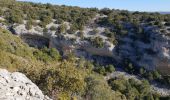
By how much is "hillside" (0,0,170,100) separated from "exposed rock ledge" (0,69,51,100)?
34.2 m

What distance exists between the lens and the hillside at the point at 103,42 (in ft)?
216

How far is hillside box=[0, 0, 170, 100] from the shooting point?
6594cm

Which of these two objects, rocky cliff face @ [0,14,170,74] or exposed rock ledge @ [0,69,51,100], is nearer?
exposed rock ledge @ [0,69,51,100]

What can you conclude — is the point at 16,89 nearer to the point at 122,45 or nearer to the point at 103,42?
the point at 103,42

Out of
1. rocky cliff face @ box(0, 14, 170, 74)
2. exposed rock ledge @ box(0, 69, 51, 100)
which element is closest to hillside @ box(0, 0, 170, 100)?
rocky cliff face @ box(0, 14, 170, 74)

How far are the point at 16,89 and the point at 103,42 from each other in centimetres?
5488

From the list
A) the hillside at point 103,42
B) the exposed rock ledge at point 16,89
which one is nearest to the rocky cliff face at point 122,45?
the hillside at point 103,42

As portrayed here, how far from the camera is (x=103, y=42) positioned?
251 feet

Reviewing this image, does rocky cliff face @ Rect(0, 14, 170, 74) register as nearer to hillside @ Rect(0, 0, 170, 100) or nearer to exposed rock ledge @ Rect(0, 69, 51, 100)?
hillside @ Rect(0, 0, 170, 100)

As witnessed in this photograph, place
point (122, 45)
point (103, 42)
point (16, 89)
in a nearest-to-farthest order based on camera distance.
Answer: point (16, 89), point (103, 42), point (122, 45)

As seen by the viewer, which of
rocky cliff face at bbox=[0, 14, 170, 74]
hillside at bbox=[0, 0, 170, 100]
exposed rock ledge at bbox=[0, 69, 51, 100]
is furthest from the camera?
rocky cliff face at bbox=[0, 14, 170, 74]

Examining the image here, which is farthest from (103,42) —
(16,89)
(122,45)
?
(16,89)

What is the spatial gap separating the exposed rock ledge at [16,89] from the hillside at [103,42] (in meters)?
34.2

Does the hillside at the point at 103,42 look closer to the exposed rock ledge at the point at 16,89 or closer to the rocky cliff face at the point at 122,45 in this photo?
the rocky cliff face at the point at 122,45
